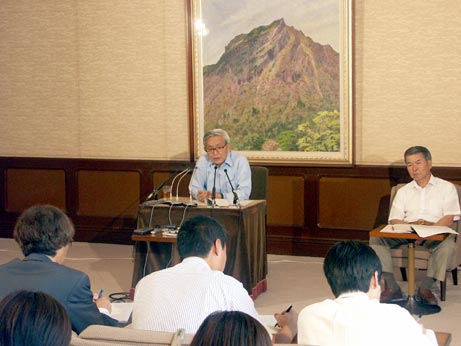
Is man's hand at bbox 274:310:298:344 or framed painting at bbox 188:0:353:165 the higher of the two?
framed painting at bbox 188:0:353:165

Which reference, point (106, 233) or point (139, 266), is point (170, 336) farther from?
point (106, 233)

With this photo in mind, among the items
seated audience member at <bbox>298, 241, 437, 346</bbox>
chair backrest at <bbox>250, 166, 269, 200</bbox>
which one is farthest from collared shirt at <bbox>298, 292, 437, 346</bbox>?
chair backrest at <bbox>250, 166, 269, 200</bbox>

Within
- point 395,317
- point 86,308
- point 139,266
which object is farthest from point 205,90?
point 395,317

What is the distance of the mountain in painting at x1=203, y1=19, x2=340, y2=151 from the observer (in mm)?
7281

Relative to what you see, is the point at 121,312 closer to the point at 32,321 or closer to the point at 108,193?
the point at 32,321

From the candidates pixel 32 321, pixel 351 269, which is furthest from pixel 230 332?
pixel 351 269

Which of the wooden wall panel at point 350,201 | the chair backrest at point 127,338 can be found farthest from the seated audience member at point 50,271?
the wooden wall panel at point 350,201

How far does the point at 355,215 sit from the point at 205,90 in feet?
6.57

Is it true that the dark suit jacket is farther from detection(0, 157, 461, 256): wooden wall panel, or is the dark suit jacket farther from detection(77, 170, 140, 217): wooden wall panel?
detection(77, 170, 140, 217): wooden wall panel

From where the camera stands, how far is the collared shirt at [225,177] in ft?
20.1

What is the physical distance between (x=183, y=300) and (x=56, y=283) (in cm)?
48

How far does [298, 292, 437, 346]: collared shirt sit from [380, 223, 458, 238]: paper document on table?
275cm

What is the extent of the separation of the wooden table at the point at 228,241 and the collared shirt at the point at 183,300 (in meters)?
2.54

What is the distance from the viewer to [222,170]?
626 centimetres
